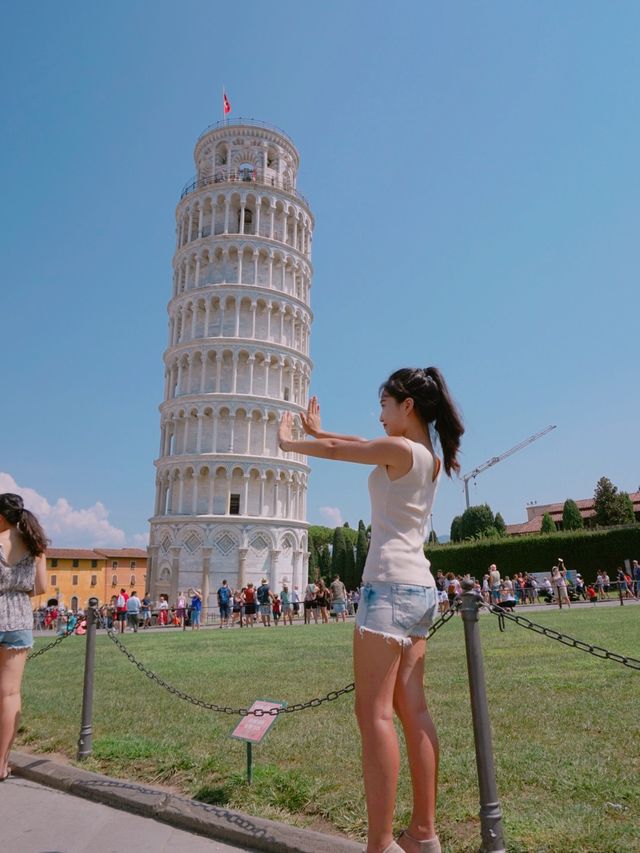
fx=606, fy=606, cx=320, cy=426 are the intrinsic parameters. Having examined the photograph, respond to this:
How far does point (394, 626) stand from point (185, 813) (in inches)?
84.3

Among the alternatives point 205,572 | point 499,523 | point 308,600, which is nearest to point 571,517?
point 499,523

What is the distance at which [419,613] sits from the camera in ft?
10.5

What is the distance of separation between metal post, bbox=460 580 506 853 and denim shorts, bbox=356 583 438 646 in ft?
1.93

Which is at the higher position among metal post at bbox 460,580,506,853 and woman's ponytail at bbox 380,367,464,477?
woman's ponytail at bbox 380,367,464,477

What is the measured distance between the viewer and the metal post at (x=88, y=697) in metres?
5.53

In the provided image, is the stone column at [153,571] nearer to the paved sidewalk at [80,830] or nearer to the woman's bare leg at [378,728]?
the paved sidewalk at [80,830]

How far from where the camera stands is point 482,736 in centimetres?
353

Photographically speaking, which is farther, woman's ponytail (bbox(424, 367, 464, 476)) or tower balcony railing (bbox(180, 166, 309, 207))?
tower balcony railing (bbox(180, 166, 309, 207))

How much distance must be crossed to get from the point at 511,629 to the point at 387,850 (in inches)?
568

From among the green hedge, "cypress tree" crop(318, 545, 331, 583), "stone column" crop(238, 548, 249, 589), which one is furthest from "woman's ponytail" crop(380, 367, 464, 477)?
"cypress tree" crop(318, 545, 331, 583)

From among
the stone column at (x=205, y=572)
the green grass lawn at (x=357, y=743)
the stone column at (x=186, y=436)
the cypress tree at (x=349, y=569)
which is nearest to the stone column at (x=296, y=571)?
the stone column at (x=205, y=572)

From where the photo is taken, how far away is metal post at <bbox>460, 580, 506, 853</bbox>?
10.8 ft

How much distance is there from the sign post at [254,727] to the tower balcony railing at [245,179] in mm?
54023

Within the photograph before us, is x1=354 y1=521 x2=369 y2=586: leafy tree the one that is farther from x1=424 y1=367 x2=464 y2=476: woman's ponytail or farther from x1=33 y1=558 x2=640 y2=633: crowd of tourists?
x1=424 y1=367 x2=464 y2=476: woman's ponytail
